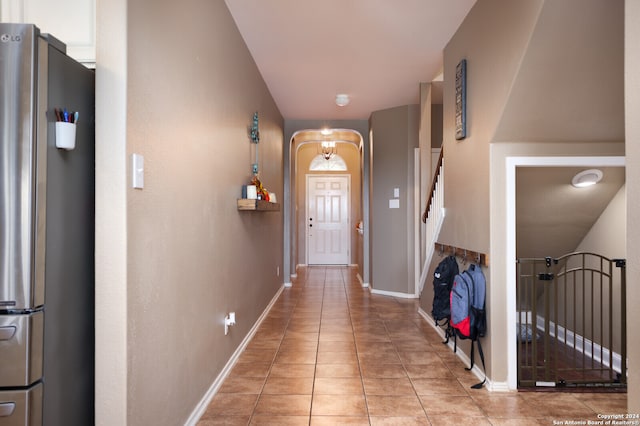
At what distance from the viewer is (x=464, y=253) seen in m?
3.39

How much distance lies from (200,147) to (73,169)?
105cm

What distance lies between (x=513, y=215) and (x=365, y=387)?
4.90 feet

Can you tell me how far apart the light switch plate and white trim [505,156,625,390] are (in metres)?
2.24

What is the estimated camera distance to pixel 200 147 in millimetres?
2551

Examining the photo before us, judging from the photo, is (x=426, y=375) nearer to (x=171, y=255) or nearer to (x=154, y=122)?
(x=171, y=255)

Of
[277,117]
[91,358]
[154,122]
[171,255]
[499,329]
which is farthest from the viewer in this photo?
[277,117]

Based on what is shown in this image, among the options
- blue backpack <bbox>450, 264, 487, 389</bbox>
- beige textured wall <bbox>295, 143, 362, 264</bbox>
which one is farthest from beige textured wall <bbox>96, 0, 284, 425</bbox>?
beige textured wall <bbox>295, 143, 362, 264</bbox>

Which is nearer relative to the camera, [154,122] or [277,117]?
[154,122]

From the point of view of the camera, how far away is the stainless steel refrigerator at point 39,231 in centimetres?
130

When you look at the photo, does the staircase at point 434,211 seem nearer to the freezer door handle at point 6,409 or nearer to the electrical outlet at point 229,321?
the electrical outlet at point 229,321

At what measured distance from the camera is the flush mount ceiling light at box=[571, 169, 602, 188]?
126 inches

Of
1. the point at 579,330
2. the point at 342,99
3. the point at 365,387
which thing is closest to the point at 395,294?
the point at 579,330

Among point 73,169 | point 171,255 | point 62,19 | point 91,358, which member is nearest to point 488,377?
point 171,255

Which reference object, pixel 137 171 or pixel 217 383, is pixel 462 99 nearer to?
pixel 137 171
